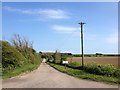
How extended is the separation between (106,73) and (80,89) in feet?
43.1

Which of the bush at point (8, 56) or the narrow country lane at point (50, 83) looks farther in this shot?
the bush at point (8, 56)

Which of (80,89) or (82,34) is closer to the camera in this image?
(80,89)

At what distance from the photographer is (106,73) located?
29.6 m

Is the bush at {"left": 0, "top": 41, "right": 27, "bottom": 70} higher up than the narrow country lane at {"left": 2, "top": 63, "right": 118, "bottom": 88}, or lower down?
higher up

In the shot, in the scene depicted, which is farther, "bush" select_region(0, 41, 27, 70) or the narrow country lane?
"bush" select_region(0, 41, 27, 70)

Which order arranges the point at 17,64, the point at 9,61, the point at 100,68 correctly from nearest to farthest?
the point at 100,68 < the point at 9,61 < the point at 17,64

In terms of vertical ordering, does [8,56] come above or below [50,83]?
above

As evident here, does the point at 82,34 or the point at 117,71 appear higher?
the point at 82,34

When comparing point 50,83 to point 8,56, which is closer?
point 50,83

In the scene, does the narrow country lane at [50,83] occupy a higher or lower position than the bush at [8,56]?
lower

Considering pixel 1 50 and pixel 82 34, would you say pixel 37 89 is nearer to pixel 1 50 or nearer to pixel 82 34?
pixel 1 50

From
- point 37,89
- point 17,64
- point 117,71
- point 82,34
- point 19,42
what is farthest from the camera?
point 19,42

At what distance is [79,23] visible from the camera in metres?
43.5

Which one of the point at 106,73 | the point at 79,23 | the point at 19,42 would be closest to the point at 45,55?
the point at 19,42
